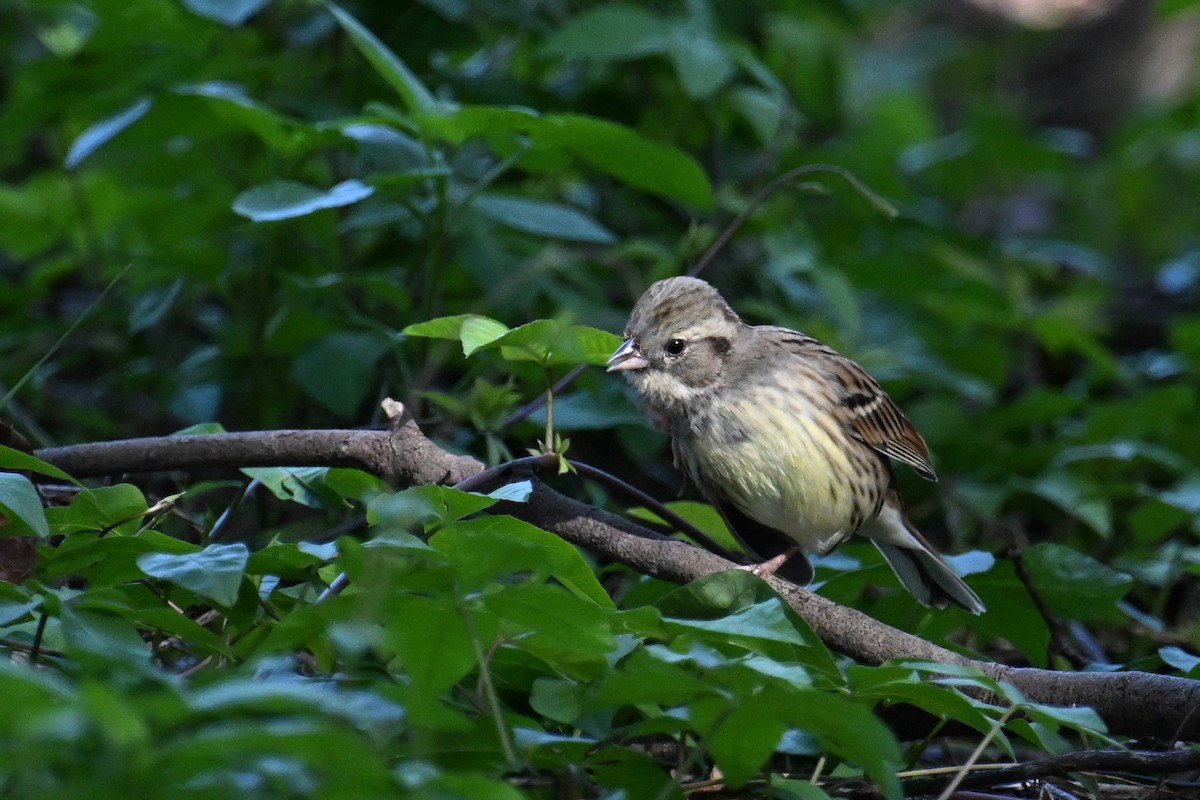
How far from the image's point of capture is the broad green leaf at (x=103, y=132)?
139 inches

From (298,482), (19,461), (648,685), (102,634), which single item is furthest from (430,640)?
(298,482)

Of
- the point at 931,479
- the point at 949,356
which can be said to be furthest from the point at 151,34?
the point at 949,356

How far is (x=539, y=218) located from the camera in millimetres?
3590

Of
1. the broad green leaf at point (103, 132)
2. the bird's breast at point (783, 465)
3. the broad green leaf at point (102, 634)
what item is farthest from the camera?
the broad green leaf at point (103, 132)

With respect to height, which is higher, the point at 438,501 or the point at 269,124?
the point at 269,124

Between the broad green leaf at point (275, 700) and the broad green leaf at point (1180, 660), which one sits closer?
the broad green leaf at point (275, 700)

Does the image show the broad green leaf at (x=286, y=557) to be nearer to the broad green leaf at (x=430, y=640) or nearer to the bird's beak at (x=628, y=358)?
the broad green leaf at (x=430, y=640)

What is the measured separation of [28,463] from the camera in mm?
2201

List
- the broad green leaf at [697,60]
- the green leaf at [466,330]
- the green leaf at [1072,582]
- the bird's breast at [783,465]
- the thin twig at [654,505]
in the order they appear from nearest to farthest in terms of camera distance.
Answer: the green leaf at [466,330] < the thin twig at [654,505] < the green leaf at [1072,582] < the bird's breast at [783,465] < the broad green leaf at [697,60]

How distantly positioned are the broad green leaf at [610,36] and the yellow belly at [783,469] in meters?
1.26

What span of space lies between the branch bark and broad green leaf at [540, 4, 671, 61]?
1868 mm

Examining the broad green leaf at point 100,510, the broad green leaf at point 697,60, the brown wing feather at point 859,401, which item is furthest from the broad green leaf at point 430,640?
the broad green leaf at point 697,60

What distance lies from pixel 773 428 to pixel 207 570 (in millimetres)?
1899

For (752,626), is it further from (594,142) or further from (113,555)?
(594,142)
